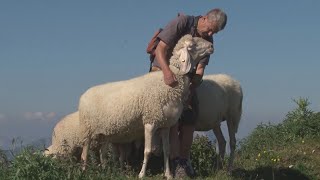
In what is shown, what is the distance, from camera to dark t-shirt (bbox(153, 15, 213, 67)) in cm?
773

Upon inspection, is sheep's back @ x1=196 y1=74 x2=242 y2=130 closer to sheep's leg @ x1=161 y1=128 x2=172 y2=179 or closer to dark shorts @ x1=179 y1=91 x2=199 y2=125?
dark shorts @ x1=179 y1=91 x2=199 y2=125

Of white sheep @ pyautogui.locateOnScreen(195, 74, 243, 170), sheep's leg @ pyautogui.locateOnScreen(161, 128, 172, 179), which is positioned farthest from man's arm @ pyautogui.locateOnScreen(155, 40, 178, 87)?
white sheep @ pyautogui.locateOnScreen(195, 74, 243, 170)

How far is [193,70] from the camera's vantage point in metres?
7.90

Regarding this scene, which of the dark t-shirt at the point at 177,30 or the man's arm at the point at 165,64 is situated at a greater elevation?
the dark t-shirt at the point at 177,30

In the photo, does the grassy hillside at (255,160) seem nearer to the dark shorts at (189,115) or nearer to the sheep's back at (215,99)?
the sheep's back at (215,99)

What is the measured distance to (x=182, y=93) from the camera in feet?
25.3

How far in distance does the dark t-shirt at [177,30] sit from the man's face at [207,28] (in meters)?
0.10

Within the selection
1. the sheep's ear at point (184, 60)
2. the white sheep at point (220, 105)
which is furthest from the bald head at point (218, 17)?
the white sheep at point (220, 105)

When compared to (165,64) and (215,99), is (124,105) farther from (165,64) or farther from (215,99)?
(215,99)

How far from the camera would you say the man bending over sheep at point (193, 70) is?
25.1ft

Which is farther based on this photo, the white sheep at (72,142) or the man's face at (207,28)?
the white sheep at (72,142)

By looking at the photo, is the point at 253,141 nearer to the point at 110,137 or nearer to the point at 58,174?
the point at 110,137

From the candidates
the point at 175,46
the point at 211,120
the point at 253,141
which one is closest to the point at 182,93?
the point at 175,46

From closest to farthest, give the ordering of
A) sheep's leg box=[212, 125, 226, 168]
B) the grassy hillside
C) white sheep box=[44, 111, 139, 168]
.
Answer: the grassy hillside
white sheep box=[44, 111, 139, 168]
sheep's leg box=[212, 125, 226, 168]
